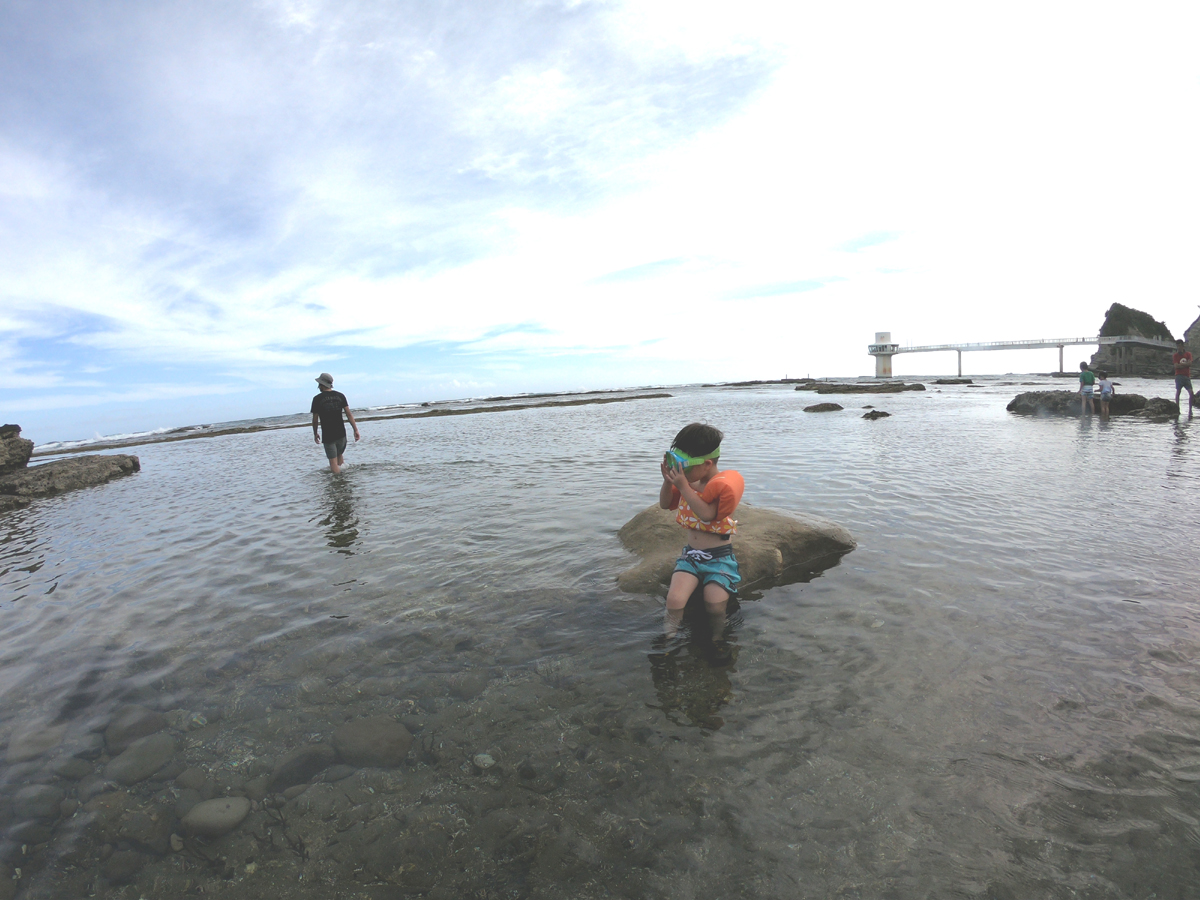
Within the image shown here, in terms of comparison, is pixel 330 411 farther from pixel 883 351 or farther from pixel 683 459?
pixel 883 351

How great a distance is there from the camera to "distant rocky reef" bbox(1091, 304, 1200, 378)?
278 feet

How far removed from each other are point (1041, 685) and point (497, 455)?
17664mm

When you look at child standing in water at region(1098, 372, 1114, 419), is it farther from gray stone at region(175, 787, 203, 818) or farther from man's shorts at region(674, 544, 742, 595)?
gray stone at region(175, 787, 203, 818)

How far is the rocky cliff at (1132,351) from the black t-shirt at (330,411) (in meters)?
103

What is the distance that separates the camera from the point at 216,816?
128 inches

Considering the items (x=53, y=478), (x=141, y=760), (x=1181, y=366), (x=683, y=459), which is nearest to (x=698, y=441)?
(x=683, y=459)

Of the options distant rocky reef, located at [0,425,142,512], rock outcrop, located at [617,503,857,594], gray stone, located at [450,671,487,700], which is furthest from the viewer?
distant rocky reef, located at [0,425,142,512]

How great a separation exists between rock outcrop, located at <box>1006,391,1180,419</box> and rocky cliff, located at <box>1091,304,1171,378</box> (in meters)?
69.9

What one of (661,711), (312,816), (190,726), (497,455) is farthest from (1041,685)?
(497,455)

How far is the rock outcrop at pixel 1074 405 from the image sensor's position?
79.7ft

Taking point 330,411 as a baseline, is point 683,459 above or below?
below

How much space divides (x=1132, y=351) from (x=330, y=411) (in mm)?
129999

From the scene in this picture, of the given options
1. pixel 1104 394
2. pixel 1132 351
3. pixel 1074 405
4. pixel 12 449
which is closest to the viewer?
pixel 12 449

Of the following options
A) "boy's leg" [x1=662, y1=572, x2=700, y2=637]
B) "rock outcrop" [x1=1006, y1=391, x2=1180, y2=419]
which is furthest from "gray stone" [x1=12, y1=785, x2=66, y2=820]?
"rock outcrop" [x1=1006, y1=391, x2=1180, y2=419]
